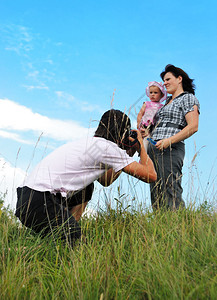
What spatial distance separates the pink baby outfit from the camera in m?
4.69

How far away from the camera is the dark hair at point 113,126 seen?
3.30 metres

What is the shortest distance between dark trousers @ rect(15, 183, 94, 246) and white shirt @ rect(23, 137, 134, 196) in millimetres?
72

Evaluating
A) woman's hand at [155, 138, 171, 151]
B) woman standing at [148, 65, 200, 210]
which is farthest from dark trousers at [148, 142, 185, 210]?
woman's hand at [155, 138, 171, 151]

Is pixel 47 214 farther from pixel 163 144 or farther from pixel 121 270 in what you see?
pixel 163 144

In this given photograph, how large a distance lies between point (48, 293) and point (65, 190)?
0.95 m

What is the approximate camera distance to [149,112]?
187 inches

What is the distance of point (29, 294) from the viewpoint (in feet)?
7.80

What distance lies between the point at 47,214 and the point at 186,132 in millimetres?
2159

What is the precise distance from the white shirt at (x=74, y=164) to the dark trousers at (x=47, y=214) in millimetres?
72

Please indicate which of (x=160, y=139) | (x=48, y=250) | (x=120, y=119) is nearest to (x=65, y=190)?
(x=48, y=250)

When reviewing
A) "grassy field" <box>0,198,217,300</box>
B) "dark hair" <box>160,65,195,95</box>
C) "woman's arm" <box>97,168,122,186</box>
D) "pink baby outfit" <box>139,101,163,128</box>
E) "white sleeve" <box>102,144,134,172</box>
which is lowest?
"grassy field" <box>0,198,217,300</box>

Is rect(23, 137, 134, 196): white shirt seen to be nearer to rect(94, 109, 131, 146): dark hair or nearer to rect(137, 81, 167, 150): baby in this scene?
rect(94, 109, 131, 146): dark hair

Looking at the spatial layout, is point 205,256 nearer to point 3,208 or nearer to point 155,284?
point 155,284

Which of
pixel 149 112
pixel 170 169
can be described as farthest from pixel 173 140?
pixel 149 112
